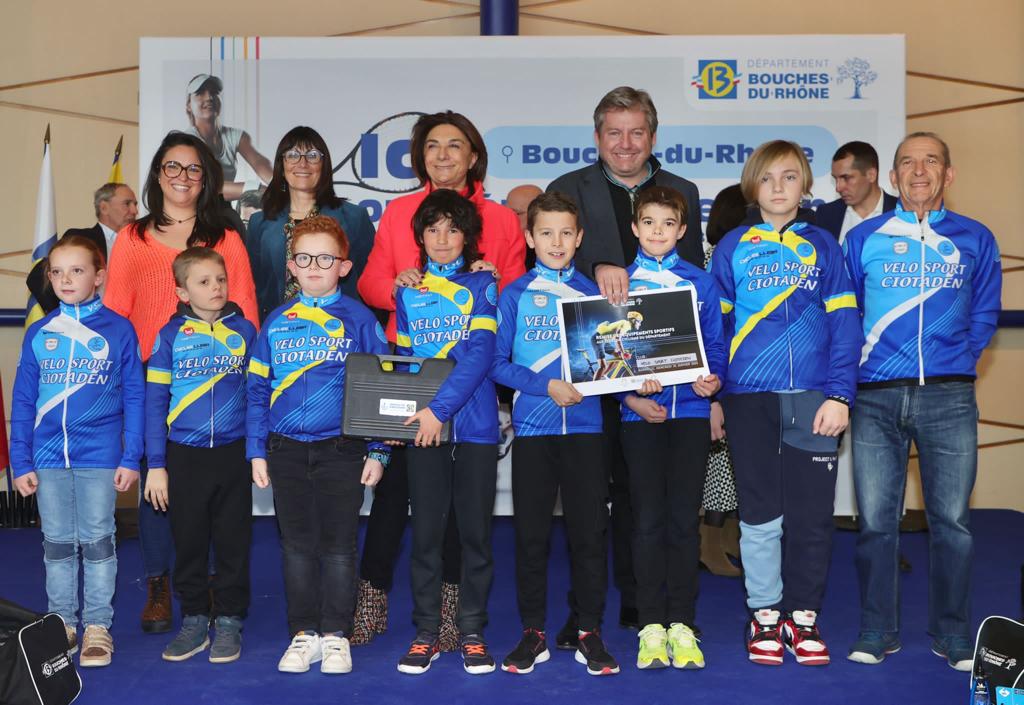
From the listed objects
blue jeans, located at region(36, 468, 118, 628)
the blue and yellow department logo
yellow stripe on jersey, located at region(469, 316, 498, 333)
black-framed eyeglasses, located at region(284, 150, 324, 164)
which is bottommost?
blue jeans, located at region(36, 468, 118, 628)

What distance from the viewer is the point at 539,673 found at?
3.17 metres

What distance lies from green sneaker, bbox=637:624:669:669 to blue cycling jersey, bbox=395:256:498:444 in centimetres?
77

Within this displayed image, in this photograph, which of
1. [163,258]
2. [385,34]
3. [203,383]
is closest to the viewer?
[203,383]

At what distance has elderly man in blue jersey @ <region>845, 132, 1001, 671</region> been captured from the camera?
3.27m

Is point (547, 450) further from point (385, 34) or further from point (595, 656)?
point (385, 34)

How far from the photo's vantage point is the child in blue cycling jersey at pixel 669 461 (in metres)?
3.25

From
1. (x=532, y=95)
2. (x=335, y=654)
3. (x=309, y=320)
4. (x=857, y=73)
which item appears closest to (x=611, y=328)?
(x=309, y=320)

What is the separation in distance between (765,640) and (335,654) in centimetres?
135

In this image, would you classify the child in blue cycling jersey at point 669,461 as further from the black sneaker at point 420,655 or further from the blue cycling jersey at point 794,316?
the black sneaker at point 420,655

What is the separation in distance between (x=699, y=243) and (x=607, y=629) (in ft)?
4.61

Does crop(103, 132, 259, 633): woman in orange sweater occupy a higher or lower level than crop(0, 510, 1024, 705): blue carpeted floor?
higher

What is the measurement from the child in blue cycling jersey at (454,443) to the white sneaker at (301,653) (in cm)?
29

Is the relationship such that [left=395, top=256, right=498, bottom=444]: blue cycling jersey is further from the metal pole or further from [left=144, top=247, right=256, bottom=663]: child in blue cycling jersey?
the metal pole

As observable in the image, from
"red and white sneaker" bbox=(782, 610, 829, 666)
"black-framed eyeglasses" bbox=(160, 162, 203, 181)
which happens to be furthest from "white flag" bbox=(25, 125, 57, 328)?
"red and white sneaker" bbox=(782, 610, 829, 666)
